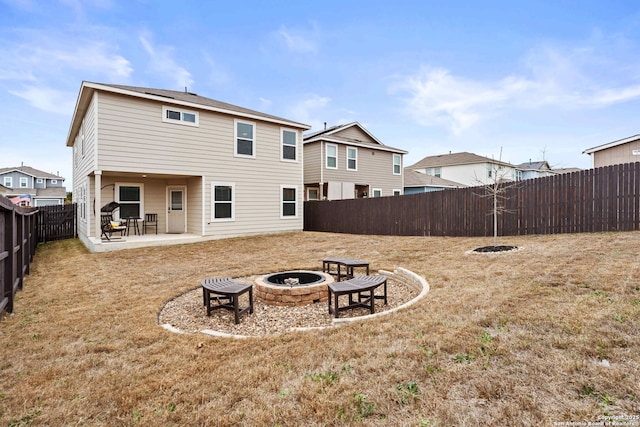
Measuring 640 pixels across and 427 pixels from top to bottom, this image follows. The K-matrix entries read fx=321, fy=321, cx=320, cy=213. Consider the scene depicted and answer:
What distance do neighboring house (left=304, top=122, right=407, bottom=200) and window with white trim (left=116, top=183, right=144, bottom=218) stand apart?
9.10m

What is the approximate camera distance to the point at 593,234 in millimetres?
8156

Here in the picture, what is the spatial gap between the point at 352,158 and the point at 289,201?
6.70 m

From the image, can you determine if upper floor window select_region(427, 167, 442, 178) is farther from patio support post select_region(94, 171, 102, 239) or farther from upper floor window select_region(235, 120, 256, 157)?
patio support post select_region(94, 171, 102, 239)

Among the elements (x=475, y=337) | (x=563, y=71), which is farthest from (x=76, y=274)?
(x=563, y=71)

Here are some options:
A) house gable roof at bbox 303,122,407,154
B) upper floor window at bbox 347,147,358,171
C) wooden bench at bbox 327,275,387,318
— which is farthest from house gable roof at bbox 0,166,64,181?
wooden bench at bbox 327,275,387,318

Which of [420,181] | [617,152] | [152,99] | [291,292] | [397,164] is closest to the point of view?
[291,292]

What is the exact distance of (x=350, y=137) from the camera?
20484 mm

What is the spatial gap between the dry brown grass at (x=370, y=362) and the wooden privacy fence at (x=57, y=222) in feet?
38.5

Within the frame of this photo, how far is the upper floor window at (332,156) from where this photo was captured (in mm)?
18741

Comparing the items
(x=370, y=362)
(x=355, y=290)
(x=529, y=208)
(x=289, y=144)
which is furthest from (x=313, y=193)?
(x=370, y=362)

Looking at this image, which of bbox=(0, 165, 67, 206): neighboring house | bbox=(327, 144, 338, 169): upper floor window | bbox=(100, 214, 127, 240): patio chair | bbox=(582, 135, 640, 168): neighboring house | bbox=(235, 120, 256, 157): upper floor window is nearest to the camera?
bbox=(100, 214, 127, 240): patio chair

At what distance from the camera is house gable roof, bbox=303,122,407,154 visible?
61.5 ft

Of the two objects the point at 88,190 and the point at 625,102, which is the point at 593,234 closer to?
the point at 625,102

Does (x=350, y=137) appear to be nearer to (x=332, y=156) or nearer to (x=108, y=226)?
(x=332, y=156)
